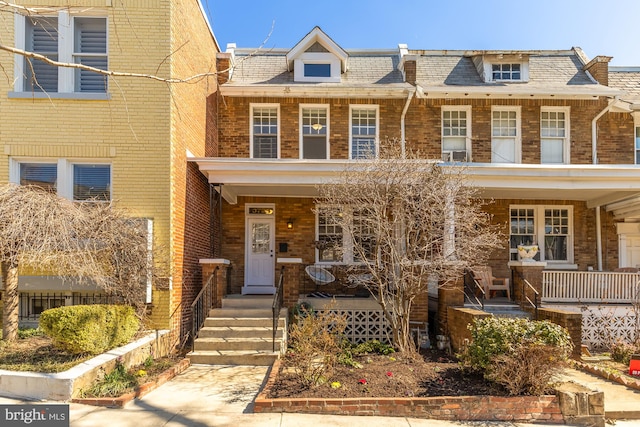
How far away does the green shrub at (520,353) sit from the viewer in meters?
5.43

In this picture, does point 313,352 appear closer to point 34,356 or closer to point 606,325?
point 34,356

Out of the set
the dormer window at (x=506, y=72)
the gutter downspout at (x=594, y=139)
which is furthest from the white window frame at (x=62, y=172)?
the gutter downspout at (x=594, y=139)

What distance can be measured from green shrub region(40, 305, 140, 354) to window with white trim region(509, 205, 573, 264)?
1054 cm

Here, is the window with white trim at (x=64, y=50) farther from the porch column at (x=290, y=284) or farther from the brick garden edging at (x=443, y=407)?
the brick garden edging at (x=443, y=407)

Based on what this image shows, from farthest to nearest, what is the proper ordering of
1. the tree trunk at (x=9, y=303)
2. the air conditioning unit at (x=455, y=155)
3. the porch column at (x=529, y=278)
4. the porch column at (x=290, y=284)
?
the air conditioning unit at (x=455, y=155), the porch column at (x=529, y=278), the porch column at (x=290, y=284), the tree trunk at (x=9, y=303)

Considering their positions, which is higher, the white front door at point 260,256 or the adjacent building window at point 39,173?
the adjacent building window at point 39,173

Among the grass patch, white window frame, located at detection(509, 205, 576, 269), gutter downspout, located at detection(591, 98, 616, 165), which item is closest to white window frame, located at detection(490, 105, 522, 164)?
white window frame, located at detection(509, 205, 576, 269)

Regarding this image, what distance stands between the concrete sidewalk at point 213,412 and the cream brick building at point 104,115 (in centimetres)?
236

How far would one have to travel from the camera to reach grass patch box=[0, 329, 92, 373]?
5.69 metres

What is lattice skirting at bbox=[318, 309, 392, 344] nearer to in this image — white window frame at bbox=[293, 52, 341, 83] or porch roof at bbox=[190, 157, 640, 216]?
porch roof at bbox=[190, 157, 640, 216]

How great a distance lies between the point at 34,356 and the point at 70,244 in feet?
5.62

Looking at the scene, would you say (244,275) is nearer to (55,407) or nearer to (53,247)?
(53,247)

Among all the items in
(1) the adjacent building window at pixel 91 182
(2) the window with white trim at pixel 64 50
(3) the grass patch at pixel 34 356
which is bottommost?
(3) the grass patch at pixel 34 356
